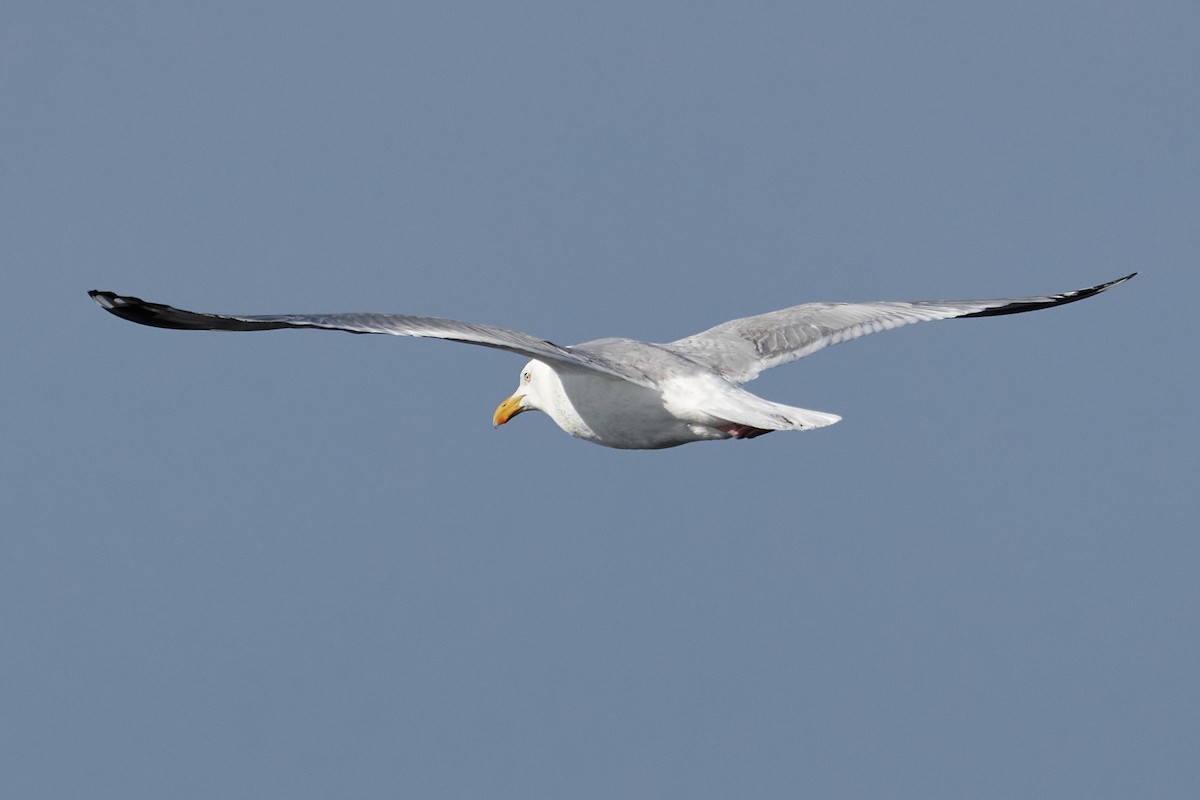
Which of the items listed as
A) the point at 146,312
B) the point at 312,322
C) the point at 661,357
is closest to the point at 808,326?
the point at 661,357

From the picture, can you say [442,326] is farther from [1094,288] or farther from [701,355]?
[1094,288]

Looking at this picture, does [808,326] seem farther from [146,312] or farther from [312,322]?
[146,312]

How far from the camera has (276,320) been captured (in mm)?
10414

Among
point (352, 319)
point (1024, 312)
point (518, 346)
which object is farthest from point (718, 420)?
point (1024, 312)

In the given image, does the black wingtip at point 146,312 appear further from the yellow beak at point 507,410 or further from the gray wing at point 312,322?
the yellow beak at point 507,410

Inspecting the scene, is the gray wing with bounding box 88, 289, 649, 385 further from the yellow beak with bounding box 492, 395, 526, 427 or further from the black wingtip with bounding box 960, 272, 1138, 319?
the black wingtip with bounding box 960, 272, 1138, 319

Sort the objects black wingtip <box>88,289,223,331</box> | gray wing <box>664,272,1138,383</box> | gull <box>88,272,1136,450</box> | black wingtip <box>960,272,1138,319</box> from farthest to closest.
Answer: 1. black wingtip <box>960,272,1138,319</box>
2. gray wing <box>664,272,1138,383</box>
3. gull <box>88,272,1136,450</box>
4. black wingtip <box>88,289,223,331</box>

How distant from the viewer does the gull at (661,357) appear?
34.8 feet

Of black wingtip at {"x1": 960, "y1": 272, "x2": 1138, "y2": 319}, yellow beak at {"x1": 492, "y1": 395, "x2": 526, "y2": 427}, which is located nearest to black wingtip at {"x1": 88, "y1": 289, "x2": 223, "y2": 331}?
yellow beak at {"x1": 492, "y1": 395, "x2": 526, "y2": 427}

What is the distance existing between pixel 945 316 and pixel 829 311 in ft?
3.45

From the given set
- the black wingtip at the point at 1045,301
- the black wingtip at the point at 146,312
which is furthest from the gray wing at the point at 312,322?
the black wingtip at the point at 1045,301

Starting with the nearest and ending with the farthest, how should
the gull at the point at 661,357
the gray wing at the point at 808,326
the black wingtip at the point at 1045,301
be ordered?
1. the gull at the point at 661,357
2. the gray wing at the point at 808,326
3. the black wingtip at the point at 1045,301

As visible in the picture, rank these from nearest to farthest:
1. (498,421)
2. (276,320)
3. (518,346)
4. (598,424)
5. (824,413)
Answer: (276,320) → (518,346) → (824,413) → (598,424) → (498,421)

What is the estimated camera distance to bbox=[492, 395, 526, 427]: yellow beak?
14.5 metres
